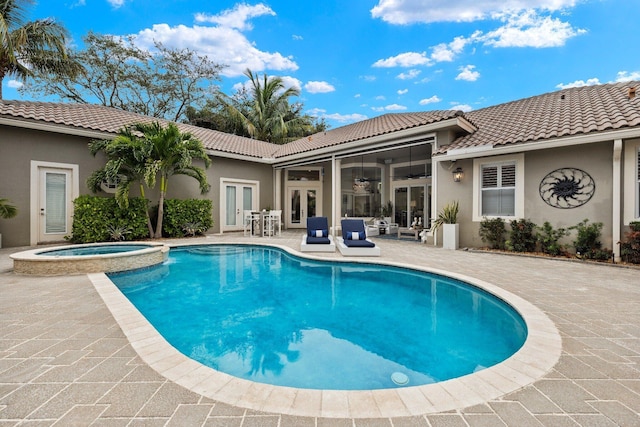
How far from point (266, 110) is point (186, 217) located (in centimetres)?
1613

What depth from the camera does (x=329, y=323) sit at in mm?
4219

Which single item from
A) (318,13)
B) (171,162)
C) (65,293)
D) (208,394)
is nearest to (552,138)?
(208,394)

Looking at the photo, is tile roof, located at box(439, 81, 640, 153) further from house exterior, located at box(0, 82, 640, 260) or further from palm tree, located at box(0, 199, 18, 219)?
palm tree, located at box(0, 199, 18, 219)

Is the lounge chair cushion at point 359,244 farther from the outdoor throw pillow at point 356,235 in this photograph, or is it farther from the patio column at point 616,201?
the patio column at point 616,201

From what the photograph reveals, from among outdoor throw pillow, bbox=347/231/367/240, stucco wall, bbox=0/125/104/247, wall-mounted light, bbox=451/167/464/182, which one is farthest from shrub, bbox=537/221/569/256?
stucco wall, bbox=0/125/104/247

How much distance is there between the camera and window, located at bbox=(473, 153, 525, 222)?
335 inches

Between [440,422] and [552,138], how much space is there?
8.36 metres

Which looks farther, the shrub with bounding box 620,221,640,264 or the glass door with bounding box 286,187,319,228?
the glass door with bounding box 286,187,319,228

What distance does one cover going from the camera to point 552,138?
7.43 meters

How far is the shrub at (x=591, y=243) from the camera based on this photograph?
7000mm

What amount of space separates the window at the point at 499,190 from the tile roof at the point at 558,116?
0.96 m

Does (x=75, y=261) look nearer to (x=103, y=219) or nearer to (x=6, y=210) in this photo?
(x=6, y=210)

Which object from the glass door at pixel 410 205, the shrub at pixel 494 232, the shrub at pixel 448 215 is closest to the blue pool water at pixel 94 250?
the shrub at pixel 448 215

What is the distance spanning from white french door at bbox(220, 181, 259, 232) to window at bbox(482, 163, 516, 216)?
1056cm
